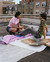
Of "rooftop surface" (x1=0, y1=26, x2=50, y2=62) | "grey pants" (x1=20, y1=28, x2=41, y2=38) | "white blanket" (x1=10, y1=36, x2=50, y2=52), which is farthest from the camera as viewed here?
"grey pants" (x1=20, y1=28, x2=41, y2=38)

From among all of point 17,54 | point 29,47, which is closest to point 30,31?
point 29,47

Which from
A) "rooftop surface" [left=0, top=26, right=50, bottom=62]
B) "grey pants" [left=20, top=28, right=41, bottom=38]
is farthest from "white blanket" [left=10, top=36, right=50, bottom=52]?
"grey pants" [left=20, top=28, right=41, bottom=38]

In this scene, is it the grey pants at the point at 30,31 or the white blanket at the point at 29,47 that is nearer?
the white blanket at the point at 29,47

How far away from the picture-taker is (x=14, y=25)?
5.71m

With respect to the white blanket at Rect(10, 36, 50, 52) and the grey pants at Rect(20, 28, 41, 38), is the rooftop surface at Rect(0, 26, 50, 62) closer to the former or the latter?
the white blanket at Rect(10, 36, 50, 52)

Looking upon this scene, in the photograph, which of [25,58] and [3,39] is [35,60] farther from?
[3,39]

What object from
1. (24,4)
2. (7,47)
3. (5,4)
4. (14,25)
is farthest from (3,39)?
(24,4)

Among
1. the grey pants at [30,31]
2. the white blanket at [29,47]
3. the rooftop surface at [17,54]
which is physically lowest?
the rooftop surface at [17,54]

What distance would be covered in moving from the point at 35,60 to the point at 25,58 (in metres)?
0.27

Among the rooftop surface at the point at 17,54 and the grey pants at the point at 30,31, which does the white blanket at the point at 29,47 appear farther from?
the grey pants at the point at 30,31

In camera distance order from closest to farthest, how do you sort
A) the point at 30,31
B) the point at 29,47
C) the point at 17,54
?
the point at 17,54 < the point at 29,47 < the point at 30,31

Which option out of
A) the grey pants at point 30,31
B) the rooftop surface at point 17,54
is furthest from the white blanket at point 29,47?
the grey pants at point 30,31

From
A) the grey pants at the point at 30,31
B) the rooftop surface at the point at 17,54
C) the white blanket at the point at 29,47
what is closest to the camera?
the rooftop surface at the point at 17,54

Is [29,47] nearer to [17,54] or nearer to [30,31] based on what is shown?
[17,54]
